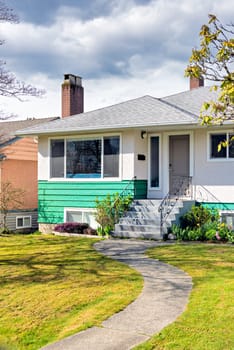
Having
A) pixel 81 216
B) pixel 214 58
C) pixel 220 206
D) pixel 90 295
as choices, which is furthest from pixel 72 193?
pixel 214 58

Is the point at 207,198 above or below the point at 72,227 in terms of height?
above

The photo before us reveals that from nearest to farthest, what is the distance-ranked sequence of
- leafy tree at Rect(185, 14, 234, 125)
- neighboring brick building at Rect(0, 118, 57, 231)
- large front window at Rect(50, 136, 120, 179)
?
1. leafy tree at Rect(185, 14, 234, 125)
2. large front window at Rect(50, 136, 120, 179)
3. neighboring brick building at Rect(0, 118, 57, 231)

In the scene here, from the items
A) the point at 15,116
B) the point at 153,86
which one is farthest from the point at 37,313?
the point at 153,86

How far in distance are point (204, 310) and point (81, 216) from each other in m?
9.97

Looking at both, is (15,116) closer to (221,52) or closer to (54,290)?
(54,290)

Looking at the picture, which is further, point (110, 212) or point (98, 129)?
point (98, 129)

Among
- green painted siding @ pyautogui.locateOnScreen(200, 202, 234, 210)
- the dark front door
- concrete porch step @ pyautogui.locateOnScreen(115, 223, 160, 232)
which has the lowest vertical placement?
concrete porch step @ pyautogui.locateOnScreen(115, 223, 160, 232)

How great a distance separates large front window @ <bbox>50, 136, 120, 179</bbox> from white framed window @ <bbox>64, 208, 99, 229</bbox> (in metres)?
1.19

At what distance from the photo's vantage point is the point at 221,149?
13.2m

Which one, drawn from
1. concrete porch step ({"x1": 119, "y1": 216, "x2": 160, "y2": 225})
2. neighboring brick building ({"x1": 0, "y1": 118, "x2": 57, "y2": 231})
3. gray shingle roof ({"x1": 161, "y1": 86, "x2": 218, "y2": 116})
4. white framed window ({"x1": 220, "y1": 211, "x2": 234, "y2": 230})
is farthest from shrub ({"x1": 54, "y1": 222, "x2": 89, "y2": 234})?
gray shingle roof ({"x1": 161, "y1": 86, "x2": 218, "y2": 116})

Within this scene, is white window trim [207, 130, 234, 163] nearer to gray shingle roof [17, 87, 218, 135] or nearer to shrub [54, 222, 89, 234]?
gray shingle roof [17, 87, 218, 135]

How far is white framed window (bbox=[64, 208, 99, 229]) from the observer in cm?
1470

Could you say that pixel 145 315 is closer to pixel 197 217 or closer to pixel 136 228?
pixel 136 228

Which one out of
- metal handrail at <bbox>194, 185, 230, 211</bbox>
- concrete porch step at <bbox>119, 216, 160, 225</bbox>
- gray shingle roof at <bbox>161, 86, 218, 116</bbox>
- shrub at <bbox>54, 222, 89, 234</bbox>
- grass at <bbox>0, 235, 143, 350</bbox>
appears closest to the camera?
grass at <bbox>0, 235, 143, 350</bbox>
